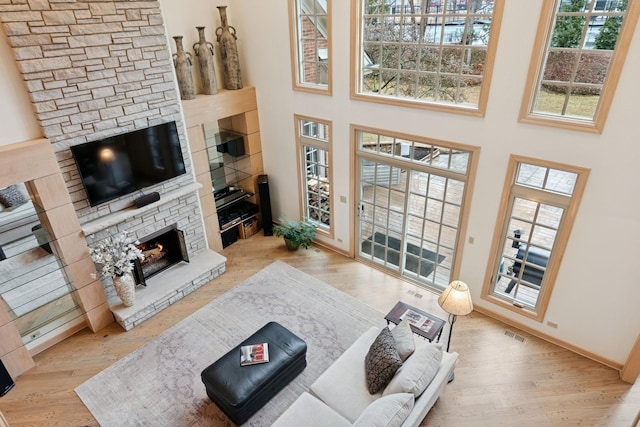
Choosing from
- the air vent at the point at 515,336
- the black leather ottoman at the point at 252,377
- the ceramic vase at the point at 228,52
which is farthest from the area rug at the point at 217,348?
the ceramic vase at the point at 228,52

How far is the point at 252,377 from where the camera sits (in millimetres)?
4207

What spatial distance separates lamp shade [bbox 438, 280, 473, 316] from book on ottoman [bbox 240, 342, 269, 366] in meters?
1.99

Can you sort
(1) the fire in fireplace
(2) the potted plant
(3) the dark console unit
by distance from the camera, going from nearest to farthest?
(1) the fire in fireplace < (2) the potted plant < (3) the dark console unit

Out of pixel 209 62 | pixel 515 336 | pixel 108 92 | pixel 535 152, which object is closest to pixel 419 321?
pixel 515 336

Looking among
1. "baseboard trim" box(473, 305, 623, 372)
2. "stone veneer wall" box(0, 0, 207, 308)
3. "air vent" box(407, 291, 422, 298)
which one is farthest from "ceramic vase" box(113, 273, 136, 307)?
"baseboard trim" box(473, 305, 623, 372)

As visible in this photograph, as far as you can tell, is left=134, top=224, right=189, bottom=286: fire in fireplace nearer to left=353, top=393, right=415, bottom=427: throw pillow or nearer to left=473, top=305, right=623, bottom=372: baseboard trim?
left=353, top=393, right=415, bottom=427: throw pillow

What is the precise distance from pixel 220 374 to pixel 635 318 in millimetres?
4620

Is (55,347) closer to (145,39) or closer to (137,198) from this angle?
(137,198)

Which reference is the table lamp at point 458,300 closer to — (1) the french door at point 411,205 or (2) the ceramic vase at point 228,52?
(1) the french door at point 411,205

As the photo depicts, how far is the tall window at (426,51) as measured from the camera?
15.3 ft

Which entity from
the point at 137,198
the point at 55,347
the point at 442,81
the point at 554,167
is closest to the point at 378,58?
the point at 442,81

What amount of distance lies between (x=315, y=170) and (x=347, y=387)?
3978 millimetres

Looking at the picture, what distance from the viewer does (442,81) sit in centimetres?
514

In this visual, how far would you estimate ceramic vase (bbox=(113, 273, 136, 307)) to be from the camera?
5.46 meters
